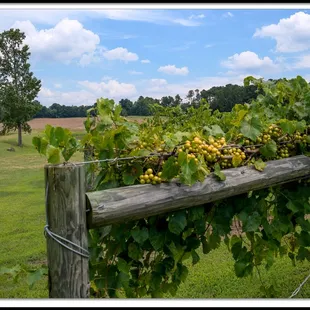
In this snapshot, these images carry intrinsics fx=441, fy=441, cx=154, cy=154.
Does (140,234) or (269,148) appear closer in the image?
(140,234)

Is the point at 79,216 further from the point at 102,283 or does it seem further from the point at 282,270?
the point at 282,270

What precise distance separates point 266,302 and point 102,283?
0.94 m

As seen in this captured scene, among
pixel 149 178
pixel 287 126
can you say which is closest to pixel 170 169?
pixel 149 178

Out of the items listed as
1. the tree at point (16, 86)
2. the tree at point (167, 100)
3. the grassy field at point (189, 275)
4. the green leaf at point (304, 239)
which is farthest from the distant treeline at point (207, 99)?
the tree at point (16, 86)

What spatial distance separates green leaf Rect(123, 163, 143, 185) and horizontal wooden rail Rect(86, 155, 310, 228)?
122 mm

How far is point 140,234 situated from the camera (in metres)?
2.46

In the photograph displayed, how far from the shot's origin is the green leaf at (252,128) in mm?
2699

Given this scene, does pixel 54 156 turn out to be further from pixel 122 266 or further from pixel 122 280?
pixel 122 280

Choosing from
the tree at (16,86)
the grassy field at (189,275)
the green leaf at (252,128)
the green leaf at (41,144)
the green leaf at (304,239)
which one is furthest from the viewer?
the tree at (16,86)

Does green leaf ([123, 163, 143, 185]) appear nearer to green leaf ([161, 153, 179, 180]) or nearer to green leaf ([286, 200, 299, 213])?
green leaf ([161, 153, 179, 180])

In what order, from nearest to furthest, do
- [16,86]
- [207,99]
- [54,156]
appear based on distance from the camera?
[54,156] < [207,99] < [16,86]

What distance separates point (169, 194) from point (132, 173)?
0.76ft

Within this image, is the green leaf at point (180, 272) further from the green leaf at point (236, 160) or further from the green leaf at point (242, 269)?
the green leaf at point (236, 160)

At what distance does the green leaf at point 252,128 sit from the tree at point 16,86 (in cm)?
3482
